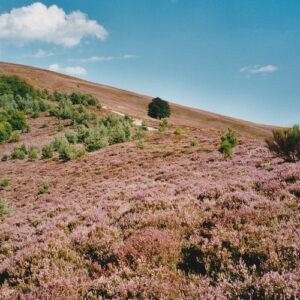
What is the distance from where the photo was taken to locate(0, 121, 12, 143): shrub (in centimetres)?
4878

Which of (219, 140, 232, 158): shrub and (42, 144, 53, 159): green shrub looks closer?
(219, 140, 232, 158): shrub

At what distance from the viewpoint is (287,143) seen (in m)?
13.5

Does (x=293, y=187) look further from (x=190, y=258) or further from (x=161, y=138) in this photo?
(x=161, y=138)

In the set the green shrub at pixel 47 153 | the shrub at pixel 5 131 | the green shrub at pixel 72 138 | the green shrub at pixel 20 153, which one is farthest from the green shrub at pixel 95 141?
the shrub at pixel 5 131

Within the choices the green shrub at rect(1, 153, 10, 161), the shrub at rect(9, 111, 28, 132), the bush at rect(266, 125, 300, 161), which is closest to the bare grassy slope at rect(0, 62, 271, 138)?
the shrub at rect(9, 111, 28, 132)

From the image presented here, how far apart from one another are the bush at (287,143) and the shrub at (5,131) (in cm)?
4313

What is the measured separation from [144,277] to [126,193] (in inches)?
285

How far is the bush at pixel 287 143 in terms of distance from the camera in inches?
507

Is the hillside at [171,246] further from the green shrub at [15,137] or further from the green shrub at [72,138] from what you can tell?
the green shrub at [15,137]

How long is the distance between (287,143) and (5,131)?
44729 mm

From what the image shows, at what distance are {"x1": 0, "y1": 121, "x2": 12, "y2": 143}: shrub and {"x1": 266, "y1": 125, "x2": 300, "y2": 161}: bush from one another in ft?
141

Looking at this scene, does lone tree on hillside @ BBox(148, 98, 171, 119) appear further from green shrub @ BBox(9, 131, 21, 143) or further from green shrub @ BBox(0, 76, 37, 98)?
green shrub @ BBox(9, 131, 21, 143)

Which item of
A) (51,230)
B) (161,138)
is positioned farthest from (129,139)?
(51,230)

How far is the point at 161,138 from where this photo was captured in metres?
37.8
